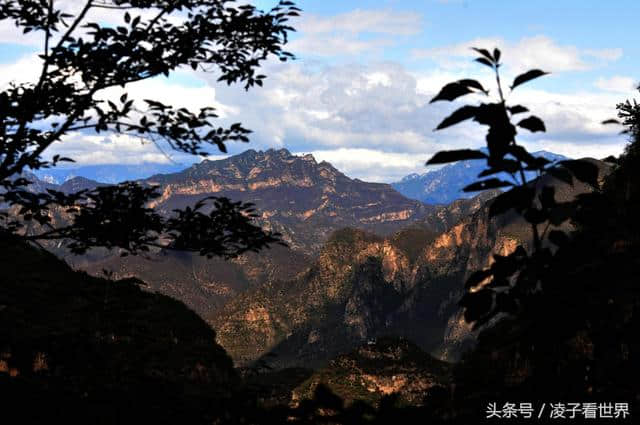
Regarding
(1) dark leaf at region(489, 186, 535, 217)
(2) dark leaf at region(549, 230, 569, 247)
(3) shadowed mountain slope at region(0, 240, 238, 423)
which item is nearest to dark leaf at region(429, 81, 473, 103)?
(1) dark leaf at region(489, 186, 535, 217)

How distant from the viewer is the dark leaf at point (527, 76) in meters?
4.04

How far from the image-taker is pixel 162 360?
22.8 metres

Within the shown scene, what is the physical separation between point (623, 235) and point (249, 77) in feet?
31.0

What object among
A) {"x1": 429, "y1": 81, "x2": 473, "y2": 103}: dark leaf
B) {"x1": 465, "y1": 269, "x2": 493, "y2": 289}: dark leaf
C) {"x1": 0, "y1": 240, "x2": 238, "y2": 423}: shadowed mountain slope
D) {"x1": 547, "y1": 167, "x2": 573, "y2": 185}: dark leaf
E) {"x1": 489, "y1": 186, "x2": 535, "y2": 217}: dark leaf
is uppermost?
{"x1": 429, "y1": 81, "x2": 473, "y2": 103}: dark leaf

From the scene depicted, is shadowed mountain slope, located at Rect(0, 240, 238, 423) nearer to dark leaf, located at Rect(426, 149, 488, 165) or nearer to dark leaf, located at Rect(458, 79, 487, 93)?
dark leaf, located at Rect(426, 149, 488, 165)

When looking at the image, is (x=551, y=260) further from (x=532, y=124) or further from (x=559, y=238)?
(x=532, y=124)

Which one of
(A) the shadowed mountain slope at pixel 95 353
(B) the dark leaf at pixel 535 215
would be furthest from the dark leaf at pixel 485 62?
(A) the shadowed mountain slope at pixel 95 353

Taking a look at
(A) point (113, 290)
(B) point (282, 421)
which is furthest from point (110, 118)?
(A) point (113, 290)

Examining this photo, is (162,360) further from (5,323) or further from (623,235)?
(623,235)

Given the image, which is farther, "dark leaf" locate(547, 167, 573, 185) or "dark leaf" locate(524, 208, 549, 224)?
"dark leaf" locate(547, 167, 573, 185)

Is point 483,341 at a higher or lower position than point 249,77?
lower

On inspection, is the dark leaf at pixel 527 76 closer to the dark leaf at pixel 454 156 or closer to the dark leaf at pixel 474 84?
the dark leaf at pixel 474 84

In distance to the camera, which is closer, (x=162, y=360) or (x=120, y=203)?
(x=120, y=203)

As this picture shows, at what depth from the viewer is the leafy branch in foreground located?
388cm
